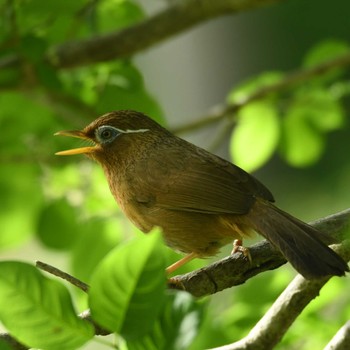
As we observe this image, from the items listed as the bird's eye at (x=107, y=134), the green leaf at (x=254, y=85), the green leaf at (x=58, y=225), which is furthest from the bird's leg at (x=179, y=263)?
the green leaf at (x=254, y=85)

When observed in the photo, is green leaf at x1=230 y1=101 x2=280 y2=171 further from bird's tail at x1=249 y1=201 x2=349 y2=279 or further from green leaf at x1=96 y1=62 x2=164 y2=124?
bird's tail at x1=249 y1=201 x2=349 y2=279

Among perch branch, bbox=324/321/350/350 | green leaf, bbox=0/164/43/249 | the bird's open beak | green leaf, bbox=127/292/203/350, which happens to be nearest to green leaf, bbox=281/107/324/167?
the bird's open beak

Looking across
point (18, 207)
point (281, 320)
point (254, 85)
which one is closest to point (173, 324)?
point (281, 320)

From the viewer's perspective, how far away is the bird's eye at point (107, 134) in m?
3.97

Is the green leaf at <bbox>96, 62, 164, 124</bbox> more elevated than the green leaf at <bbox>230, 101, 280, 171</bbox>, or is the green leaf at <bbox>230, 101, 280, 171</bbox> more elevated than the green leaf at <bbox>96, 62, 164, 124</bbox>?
the green leaf at <bbox>96, 62, 164, 124</bbox>

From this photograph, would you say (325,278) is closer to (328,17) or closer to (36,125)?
(36,125)

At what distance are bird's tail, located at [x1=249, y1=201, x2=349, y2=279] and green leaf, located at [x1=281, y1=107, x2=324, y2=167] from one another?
4.12 ft

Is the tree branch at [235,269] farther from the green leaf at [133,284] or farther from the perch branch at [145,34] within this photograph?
the perch branch at [145,34]

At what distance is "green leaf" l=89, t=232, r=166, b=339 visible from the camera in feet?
4.99

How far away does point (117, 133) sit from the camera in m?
4.00

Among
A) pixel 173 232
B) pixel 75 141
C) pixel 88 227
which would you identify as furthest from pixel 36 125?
pixel 173 232

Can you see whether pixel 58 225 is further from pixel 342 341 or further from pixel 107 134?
pixel 342 341

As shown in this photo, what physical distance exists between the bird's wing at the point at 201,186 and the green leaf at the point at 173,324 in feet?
5.59

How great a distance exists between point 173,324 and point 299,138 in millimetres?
3107
